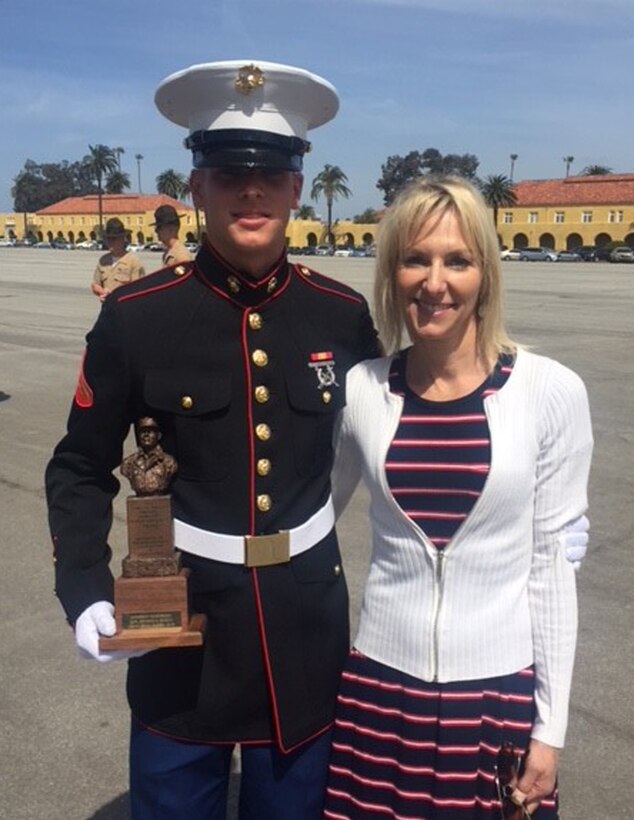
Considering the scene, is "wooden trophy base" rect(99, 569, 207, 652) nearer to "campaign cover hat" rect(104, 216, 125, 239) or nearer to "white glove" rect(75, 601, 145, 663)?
"white glove" rect(75, 601, 145, 663)

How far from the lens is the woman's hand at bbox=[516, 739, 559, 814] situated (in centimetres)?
176

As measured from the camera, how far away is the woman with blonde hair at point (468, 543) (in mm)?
1766

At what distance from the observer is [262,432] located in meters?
1.87

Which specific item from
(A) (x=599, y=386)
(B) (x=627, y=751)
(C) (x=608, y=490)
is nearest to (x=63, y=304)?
(A) (x=599, y=386)

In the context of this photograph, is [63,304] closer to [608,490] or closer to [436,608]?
[608,490]

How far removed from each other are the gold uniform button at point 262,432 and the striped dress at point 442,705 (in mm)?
266

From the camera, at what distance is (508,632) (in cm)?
180

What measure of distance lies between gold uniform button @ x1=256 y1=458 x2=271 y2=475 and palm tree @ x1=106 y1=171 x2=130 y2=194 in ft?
390

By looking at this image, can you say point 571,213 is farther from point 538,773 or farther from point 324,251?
point 538,773

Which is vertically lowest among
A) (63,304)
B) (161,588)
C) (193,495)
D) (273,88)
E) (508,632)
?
(63,304)

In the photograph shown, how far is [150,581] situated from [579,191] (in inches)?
2952

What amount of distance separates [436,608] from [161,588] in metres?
0.57

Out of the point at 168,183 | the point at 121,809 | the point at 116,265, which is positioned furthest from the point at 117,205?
the point at 121,809

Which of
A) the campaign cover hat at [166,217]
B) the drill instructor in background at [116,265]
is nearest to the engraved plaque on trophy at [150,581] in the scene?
the campaign cover hat at [166,217]
